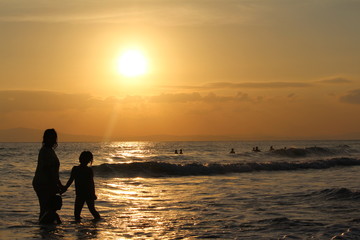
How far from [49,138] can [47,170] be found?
72 centimetres

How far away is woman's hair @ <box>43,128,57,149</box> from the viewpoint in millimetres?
9836

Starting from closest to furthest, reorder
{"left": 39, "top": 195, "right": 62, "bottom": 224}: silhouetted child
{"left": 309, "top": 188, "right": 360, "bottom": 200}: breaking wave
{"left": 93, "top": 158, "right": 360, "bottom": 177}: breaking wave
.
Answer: {"left": 39, "top": 195, "right": 62, "bottom": 224}: silhouetted child < {"left": 309, "top": 188, "right": 360, "bottom": 200}: breaking wave < {"left": 93, "top": 158, "right": 360, "bottom": 177}: breaking wave

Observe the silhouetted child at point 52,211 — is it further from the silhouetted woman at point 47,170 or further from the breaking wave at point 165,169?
the breaking wave at point 165,169

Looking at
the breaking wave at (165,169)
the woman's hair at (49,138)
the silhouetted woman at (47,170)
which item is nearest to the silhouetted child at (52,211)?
the silhouetted woman at (47,170)

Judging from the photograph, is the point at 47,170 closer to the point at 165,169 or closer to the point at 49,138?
the point at 49,138

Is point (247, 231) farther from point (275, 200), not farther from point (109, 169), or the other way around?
point (109, 169)

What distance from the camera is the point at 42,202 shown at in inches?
396

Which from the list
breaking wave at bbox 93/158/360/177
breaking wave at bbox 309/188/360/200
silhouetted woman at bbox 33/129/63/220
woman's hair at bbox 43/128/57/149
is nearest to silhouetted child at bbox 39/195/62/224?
silhouetted woman at bbox 33/129/63/220

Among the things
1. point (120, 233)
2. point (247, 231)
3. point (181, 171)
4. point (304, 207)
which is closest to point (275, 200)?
point (304, 207)

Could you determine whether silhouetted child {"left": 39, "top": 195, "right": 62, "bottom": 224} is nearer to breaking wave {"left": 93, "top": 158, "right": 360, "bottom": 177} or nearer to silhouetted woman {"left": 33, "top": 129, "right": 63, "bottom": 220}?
silhouetted woman {"left": 33, "top": 129, "right": 63, "bottom": 220}

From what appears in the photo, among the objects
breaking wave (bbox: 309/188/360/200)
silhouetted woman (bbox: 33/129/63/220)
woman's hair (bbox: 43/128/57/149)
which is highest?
woman's hair (bbox: 43/128/57/149)

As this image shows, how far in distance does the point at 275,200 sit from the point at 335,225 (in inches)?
168

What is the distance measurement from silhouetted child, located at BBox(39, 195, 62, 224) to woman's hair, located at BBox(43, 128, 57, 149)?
118 cm

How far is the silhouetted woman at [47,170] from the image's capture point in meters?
9.84
